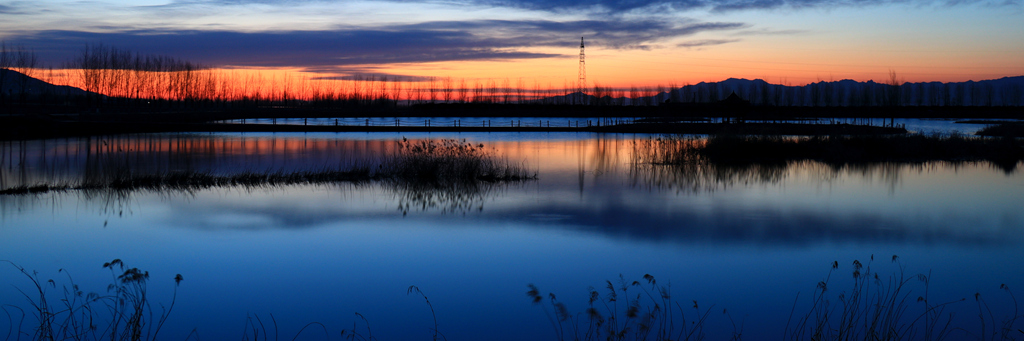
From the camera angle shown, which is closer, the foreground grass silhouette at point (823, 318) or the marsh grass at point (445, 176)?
the foreground grass silhouette at point (823, 318)

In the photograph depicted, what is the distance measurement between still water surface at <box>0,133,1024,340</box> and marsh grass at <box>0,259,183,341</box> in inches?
6.9

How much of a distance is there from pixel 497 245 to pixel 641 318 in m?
3.24

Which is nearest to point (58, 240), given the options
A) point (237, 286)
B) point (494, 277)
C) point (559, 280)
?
point (237, 286)

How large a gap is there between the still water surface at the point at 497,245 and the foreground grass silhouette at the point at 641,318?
12cm

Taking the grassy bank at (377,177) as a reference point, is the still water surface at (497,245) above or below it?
below

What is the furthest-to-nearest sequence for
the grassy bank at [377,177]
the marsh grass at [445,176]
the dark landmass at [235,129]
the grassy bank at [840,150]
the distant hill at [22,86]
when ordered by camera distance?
the distant hill at [22,86]
the dark landmass at [235,129]
the grassy bank at [840,150]
the grassy bank at [377,177]
the marsh grass at [445,176]

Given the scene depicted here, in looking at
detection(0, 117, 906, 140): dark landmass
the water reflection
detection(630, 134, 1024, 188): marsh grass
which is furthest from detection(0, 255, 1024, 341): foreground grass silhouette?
detection(0, 117, 906, 140): dark landmass

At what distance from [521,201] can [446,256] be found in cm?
409

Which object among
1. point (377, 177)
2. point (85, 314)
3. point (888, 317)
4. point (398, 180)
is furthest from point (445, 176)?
point (888, 317)

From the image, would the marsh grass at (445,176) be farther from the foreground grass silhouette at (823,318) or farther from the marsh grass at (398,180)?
the foreground grass silhouette at (823,318)

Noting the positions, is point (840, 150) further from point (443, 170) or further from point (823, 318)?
point (823, 318)

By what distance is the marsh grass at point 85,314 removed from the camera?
4676 millimetres

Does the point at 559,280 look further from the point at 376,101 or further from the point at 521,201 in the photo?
the point at 376,101

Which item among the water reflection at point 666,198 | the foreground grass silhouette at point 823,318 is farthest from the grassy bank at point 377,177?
the foreground grass silhouette at point 823,318
